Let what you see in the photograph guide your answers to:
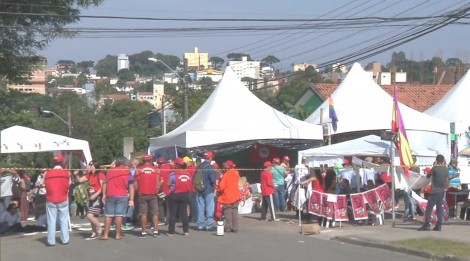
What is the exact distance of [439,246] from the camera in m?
13.4

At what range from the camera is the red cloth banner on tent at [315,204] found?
18266 millimetres

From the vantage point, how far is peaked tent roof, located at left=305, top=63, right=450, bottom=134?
2652 centimetres

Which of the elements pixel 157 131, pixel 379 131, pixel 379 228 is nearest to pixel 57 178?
pixel 379 228

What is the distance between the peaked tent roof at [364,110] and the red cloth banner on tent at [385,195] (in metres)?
8.16

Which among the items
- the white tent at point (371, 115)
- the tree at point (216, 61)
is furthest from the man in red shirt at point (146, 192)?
the tree at point (216, 61)

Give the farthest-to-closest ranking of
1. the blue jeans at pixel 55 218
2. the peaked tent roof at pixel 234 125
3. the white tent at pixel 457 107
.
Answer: the white tent at pixel 457 107, the peaked tent roof at pixel 234 125, the blue jeans at pixel 55 218

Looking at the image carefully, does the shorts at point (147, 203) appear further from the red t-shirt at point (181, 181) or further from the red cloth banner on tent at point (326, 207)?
the red cloth banner on tent at point (326, 207)

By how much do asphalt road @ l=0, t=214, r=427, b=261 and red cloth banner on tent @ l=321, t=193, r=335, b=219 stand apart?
1659mm

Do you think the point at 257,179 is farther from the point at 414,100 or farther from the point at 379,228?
the point at 414,100

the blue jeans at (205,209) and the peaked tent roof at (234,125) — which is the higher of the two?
the peaked tent roof at (234,125)

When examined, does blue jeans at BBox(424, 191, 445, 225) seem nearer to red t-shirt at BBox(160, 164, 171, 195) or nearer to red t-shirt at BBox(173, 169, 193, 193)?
red t-shirt at BBox(173, 169, 193, 193)

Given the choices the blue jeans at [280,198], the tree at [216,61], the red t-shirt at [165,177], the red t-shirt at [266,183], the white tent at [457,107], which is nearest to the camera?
the red t-shirt at [165,177]

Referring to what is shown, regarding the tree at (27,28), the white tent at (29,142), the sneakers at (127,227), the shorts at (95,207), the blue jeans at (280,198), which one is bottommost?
the sneakers at (127,227)

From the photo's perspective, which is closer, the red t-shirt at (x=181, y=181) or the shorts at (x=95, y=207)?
the shorts at (x=95, y=207)
